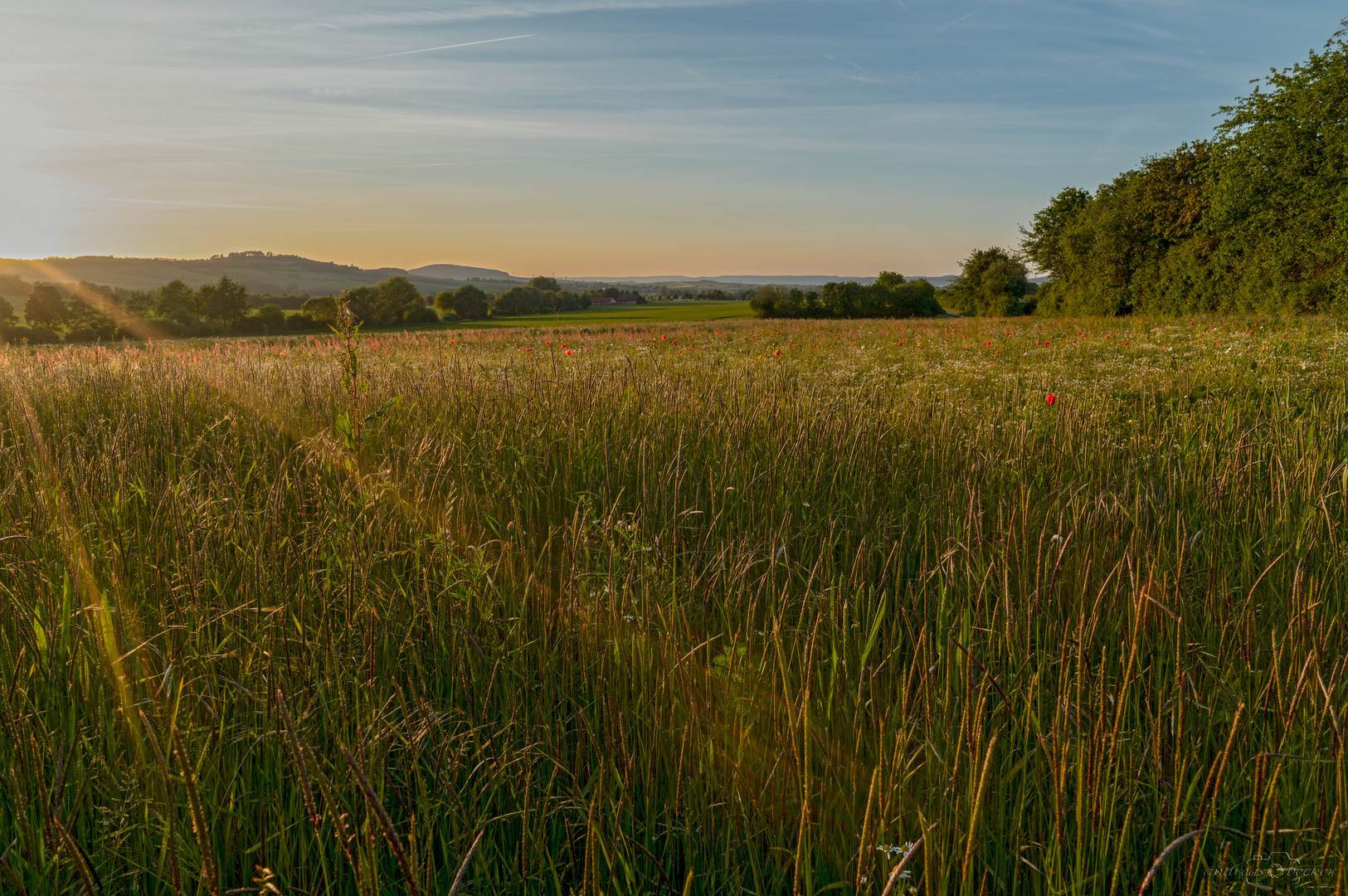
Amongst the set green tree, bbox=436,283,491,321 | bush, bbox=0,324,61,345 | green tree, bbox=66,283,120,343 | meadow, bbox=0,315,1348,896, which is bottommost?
meadow, bbox=0,315,1348,896

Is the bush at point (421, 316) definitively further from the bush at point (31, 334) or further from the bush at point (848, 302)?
the bush at point (848, 302)

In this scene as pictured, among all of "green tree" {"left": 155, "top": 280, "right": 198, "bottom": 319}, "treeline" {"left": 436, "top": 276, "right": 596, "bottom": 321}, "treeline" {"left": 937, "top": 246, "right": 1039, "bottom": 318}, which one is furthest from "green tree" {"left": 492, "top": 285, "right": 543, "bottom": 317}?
"treeline" {"left": 937, "top": 246, "right": 1039, "bottom": 318}

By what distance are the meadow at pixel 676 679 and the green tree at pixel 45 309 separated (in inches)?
2400

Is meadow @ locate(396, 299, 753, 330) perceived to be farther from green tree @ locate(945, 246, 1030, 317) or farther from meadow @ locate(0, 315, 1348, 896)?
meadow @ locate(0, 315, 1348, 896)

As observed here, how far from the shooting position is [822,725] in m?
1.63

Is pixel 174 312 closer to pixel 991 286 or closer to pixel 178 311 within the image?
pixel 178 311

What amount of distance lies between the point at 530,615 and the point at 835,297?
6108cm

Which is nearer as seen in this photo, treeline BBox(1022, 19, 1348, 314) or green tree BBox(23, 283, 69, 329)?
treeline BBox(1022, 19, 1348, 314)

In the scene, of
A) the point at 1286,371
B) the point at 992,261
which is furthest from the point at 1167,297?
the point at 1286,371

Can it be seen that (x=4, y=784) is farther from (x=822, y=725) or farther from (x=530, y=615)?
(x=822, y=725)

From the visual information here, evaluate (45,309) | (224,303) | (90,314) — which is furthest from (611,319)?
(45,309)

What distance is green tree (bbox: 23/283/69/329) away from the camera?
157ft

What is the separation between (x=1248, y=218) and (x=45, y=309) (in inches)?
2831

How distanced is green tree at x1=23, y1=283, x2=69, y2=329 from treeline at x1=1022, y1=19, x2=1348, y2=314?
6788cm
